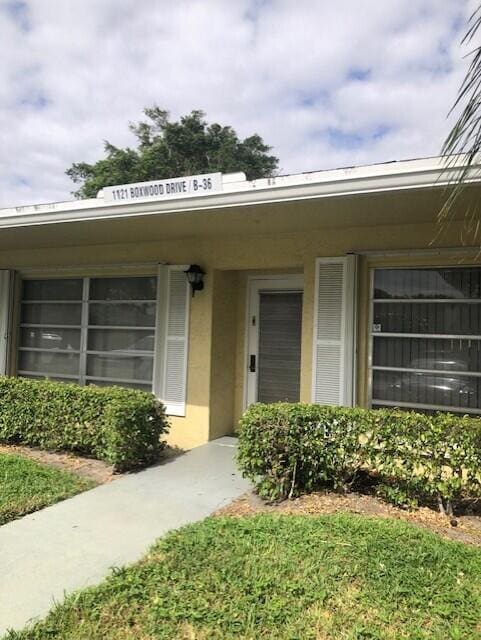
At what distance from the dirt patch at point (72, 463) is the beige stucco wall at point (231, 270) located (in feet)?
4.99

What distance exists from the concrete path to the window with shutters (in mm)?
1900

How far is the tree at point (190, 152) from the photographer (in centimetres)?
3719

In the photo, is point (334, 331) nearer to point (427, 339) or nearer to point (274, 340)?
point (427, 339)

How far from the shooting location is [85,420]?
6312 mm

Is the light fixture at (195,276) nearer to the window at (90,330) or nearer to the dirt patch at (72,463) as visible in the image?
the window at (90,330)

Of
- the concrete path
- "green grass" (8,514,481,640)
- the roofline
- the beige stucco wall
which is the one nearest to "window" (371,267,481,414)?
the beige stucco wall

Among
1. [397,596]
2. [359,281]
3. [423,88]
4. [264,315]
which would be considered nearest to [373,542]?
[397,596]

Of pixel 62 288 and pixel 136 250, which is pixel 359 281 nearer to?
pixel 136 250

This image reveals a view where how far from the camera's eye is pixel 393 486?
15.5ft

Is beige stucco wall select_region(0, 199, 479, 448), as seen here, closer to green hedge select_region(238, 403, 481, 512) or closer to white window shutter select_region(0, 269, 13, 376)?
white window shutter select_region(0, 269, 13, 376)

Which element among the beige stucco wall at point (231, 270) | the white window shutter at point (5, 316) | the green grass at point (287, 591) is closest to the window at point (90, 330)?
the white window shutter at point (5, 316)

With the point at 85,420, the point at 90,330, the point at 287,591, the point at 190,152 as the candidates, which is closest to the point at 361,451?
the point at 287,591

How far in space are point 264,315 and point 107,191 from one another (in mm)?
2904

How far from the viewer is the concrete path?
10.8ft
